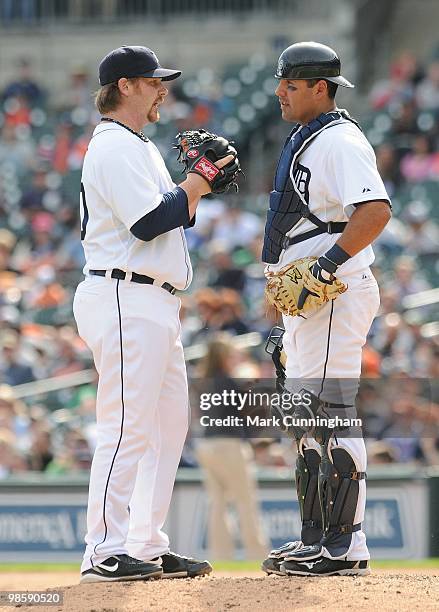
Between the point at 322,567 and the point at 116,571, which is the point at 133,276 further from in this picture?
the point at 322,567

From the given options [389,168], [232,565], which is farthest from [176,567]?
[389,168]

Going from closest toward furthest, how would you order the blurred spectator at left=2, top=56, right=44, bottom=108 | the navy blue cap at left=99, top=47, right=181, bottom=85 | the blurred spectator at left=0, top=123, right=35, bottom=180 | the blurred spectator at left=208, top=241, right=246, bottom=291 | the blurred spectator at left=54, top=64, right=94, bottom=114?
the navy blue cap at left=99, top=47, right=181, bottom=85 → the blurred spectator at left=208, top=241, right=246, bottom=291 → the blurred spectator at left=0, top=123, right=35, bottom=180 → the blurred spectator at left=54, top=64, right=94, bottom=114 → the blurred spectator at left=2, top=56, right=44, bottom=108

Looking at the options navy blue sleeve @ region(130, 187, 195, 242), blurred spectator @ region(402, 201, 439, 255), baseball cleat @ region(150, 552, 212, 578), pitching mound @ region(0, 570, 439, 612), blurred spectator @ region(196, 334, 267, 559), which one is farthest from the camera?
blurred spectator @ region(402, 201, 439, 255)

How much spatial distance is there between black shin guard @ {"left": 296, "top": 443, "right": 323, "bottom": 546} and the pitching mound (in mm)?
256

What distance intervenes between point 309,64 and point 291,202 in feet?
1.82

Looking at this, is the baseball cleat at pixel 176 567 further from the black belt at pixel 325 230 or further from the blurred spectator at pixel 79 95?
the blurred spectator at pixel 79 95

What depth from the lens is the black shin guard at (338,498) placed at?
16.4 ft

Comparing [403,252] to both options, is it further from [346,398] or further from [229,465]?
[346,398]

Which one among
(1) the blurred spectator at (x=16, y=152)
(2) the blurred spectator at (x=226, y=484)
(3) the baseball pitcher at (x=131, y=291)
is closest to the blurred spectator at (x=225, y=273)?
(2) the blurred spectator at (x=226, y=484)

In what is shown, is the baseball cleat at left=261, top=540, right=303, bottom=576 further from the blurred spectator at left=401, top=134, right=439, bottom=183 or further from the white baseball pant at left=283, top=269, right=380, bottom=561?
the blurred spectator at left=401, top=134, right=439, bottom=183

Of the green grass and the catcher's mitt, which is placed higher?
the catcher's mitt

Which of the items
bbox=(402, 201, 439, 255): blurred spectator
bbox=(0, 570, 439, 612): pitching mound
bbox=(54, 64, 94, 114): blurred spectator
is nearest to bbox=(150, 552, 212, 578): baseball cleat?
bbox=(0, 570, 439, 612): pitching mound

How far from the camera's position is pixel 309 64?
5.07 metres

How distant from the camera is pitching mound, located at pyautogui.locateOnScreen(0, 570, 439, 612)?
446 centimetres
